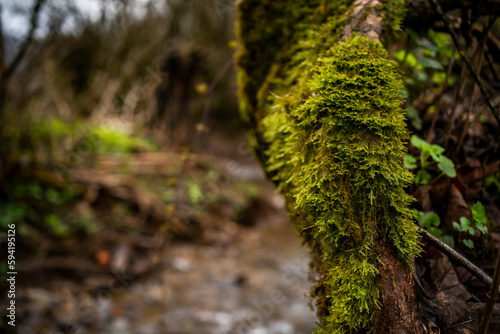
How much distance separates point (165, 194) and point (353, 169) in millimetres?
5113

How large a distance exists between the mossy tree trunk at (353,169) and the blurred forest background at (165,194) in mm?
261

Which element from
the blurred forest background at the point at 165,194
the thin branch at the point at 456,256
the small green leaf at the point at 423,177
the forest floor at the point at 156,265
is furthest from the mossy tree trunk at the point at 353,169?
the forest floor at the point at 156,265

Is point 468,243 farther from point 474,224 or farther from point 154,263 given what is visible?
point 154,263

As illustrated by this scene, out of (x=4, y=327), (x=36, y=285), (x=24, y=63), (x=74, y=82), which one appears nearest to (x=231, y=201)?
(x=36, y=285)

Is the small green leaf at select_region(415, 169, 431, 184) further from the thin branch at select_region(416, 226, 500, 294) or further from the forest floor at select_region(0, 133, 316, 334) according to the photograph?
the forest floor at select_region(0, 133, 316, 334)

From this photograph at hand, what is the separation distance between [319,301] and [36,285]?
3.85 meters

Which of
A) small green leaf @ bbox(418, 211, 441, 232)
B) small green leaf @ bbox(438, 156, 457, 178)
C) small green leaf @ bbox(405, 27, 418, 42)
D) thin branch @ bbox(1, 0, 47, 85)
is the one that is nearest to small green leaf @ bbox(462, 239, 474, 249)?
small green leaf @ bbox(418, 211, 441, 232)

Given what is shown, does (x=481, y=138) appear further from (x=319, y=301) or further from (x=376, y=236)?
(x=319, y=301)

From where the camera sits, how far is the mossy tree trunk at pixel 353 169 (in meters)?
0.86

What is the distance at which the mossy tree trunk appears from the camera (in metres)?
0.86

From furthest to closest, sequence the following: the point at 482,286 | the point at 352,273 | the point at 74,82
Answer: the point at 74,82
the point at 482,286
the point at 352,273

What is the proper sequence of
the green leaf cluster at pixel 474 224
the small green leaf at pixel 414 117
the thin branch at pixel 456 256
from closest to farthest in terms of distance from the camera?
the thin branch at pixel 456 256, the green leaf cluster at pixel 474 224, the small green leaf at pixel 414 117

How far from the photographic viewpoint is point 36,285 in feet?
11.3

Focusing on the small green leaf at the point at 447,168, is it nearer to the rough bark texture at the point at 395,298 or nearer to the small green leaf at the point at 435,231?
the small green leaf at the point at 435,231
